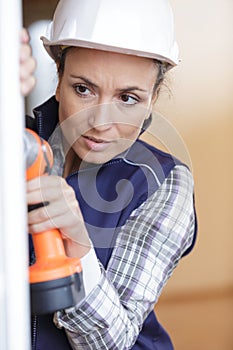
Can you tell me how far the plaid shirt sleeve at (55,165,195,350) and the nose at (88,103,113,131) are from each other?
137 mm

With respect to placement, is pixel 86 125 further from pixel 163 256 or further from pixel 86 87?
pixel 163 256

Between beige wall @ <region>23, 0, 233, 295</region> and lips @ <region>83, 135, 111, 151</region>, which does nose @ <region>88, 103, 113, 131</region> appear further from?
beige wall @ <region>23, 0, 233, 295</region>

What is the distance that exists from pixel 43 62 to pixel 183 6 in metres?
0.50

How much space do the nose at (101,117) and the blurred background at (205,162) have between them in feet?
2.59

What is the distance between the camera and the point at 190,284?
1760mm

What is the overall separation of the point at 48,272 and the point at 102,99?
13.9 inches

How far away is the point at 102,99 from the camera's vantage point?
82cm

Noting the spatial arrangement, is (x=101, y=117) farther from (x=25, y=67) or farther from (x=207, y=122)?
(x=207, y=122)

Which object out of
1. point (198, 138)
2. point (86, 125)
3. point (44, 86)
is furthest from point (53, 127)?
point (198, 138)

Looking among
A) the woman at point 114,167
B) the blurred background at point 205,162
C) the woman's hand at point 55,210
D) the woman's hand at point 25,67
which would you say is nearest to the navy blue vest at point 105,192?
the woman at point 114,167

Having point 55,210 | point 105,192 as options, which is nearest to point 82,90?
point 105,192

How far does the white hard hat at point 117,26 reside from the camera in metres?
0.78

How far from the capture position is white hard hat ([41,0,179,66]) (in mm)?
781

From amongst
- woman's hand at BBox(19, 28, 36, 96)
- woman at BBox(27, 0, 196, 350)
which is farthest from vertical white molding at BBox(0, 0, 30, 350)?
woman at BBox(27, 0, 196, 350)
